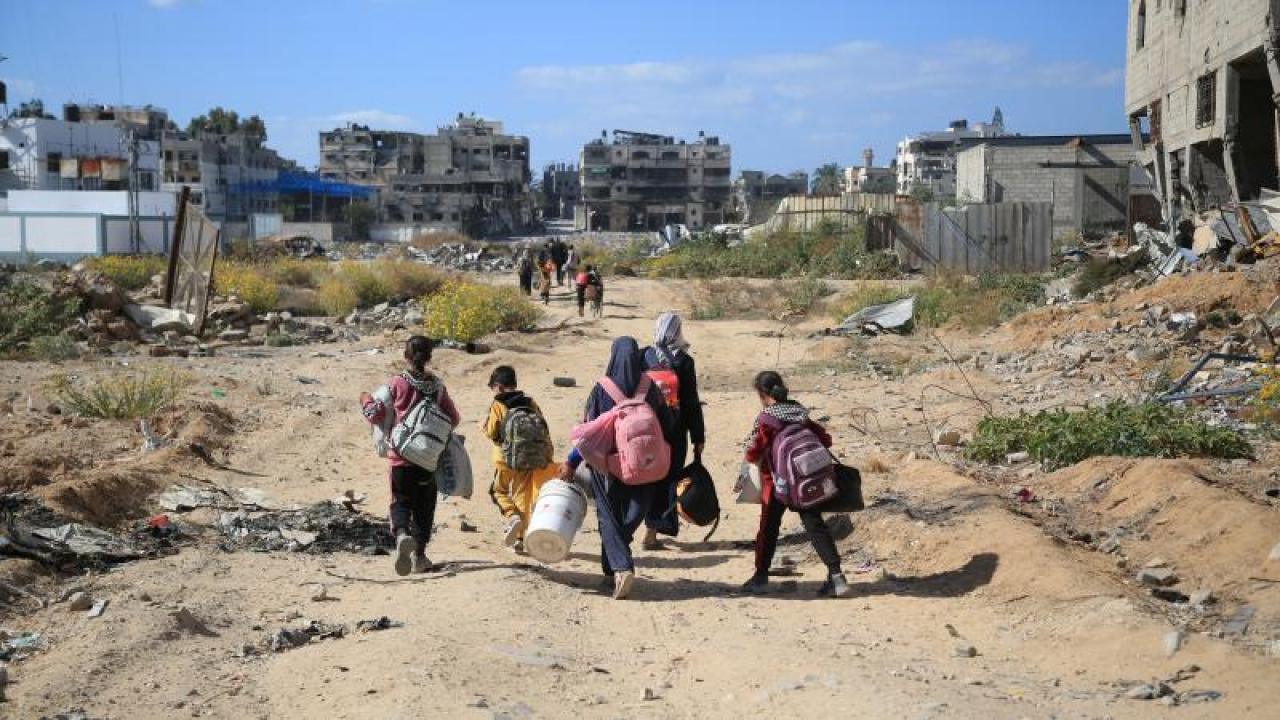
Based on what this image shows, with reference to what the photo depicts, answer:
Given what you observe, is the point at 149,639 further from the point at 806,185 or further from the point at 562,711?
the point at 806,185

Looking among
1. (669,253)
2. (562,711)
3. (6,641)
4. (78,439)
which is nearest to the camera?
(562,711)

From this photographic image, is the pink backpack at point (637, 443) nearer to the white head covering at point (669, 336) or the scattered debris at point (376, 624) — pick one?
→ the white head covering at point (669, 336)

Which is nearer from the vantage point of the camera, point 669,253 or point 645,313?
point 645,313

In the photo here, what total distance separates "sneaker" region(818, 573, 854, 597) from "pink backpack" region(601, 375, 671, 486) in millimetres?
1109

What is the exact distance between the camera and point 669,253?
44906 mm

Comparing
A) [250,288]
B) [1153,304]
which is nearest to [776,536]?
[1153,304]

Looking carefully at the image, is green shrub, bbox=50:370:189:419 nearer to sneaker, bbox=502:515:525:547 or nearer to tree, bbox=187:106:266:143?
sneaker, bbox=502:515:525:547

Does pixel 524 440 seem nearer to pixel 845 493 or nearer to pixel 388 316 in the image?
pixel 845 493

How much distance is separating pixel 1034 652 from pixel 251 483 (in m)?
6.48

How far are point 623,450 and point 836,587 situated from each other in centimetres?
141

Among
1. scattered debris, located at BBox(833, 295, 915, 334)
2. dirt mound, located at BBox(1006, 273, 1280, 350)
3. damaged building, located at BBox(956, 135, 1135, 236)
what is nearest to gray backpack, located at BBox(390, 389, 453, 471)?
dirt mound, located at BBox(1006, 273, 1280, 350)

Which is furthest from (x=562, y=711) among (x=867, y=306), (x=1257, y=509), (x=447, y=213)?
(x=447, y=213)

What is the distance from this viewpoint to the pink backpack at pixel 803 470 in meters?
6.75

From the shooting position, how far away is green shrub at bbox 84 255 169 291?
2758cm
